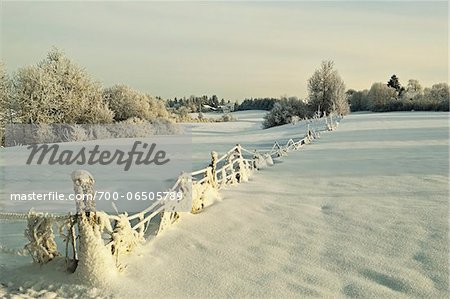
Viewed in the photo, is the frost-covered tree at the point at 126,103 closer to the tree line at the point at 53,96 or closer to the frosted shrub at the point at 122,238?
the tree line at the point at 53,96

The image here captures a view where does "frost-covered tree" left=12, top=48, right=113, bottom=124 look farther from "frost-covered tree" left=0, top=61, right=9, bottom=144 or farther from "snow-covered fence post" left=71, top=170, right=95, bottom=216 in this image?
"snow-covered fence post" left=71, top=170, right=95, bottom=216

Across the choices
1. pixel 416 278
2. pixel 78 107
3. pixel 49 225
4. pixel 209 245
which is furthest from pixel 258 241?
pixel 78 107

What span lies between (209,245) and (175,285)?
27.6 inches

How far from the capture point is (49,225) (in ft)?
9.76

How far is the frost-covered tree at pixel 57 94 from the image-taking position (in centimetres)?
1841

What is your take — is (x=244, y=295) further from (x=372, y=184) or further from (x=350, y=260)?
(x=372, y=184)

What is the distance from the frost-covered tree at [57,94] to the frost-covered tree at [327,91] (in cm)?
1960

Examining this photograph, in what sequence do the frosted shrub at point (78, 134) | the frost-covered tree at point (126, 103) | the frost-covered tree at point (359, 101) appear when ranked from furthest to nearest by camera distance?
the frost-covered tree at point (359, 101) → the frost-covered tree at point (126, 103) → the frosted shrub at point (78, 134)

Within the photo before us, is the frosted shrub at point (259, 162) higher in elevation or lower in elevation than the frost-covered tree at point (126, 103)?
lower

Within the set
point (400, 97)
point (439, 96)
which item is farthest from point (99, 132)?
point (400, 97)

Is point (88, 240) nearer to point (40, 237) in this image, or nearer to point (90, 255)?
point (90, 255)

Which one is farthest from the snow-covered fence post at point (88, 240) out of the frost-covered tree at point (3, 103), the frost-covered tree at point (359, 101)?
the frost-covered tree at point (359, 101)

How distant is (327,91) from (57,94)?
23.0 metres

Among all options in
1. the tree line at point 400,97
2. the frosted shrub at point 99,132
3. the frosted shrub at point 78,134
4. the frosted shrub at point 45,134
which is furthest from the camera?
the tree line at point 400,97
